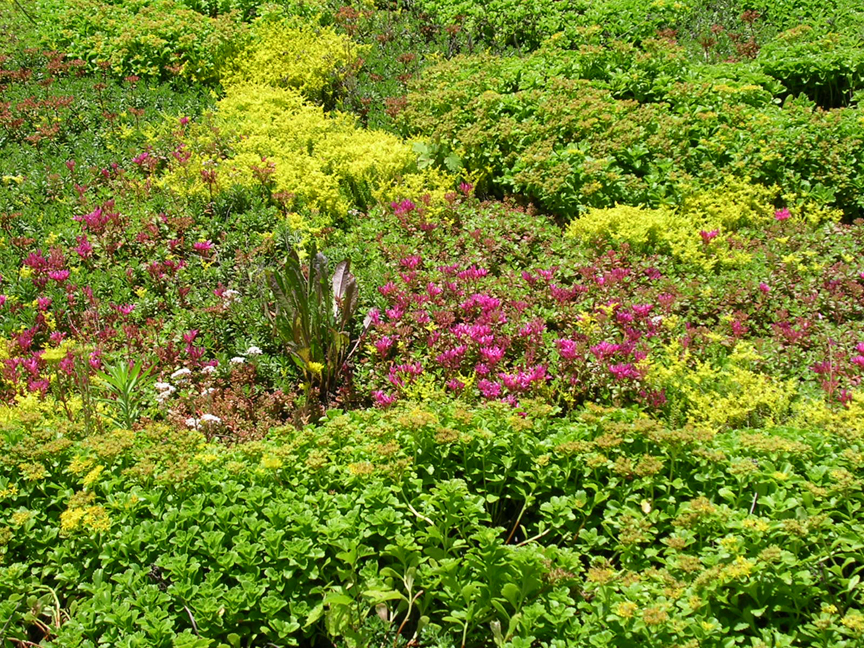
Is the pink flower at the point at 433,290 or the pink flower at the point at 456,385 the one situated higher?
the pink flower at the point at 433,290

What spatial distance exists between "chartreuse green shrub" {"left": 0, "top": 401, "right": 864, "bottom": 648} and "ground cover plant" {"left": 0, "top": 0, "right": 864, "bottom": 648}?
2 cm

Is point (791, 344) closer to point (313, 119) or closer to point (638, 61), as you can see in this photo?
point (638, 61)

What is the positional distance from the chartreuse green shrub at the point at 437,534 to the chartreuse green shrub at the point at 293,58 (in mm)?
5967

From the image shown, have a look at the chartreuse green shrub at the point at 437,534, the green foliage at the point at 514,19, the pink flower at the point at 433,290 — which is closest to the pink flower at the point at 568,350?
Result: the chartreuse green shrub at the point at 437,534

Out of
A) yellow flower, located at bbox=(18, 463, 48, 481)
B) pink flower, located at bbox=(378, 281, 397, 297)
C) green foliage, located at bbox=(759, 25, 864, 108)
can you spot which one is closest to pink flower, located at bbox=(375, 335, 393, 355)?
pink flower, located at bbox=(378, 281, 397, 297)

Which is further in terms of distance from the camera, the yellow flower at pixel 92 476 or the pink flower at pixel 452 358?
the pink flower at pixel 452 358

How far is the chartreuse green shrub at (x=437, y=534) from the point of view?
92.4 inches

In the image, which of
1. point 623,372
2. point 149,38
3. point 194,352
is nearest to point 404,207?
point 194,352

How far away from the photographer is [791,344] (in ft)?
14.6

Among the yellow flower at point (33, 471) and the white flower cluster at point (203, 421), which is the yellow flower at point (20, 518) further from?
the white flower cluster at point (203, 421)

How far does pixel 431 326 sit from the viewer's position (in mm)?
4477

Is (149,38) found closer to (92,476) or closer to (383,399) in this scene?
(383,399)

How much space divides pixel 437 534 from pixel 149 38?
7.95m

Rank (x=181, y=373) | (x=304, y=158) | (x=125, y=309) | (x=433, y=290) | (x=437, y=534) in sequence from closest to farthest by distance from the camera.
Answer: (x=437, y=534), (x=181, y=373), (x=433, y=290), (x=125, y=309), (x=304, y=158)
